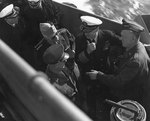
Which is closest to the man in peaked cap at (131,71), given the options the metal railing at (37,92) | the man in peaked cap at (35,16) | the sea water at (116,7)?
the man in peaked cap at (35,16)

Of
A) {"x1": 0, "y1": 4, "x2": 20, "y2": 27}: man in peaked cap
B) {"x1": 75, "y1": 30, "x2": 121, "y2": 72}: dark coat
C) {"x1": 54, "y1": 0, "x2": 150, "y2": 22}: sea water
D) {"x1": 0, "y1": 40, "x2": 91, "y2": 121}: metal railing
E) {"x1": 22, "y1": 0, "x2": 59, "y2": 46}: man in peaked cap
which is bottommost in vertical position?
{"x1": 54, "y1": 0, "x2": 150, "y2": 22}: sea water

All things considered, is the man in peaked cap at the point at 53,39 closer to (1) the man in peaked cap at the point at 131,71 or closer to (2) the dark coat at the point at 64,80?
(2) the dark coat at the point at 64,80

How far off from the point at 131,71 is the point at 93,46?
792 mm

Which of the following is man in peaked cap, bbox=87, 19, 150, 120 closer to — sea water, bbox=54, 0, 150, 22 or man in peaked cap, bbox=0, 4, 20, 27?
man in peaked cap, bbox=0, 4, 20, 27

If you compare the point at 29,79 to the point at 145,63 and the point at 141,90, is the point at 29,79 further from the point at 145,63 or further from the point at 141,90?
the point at 141,90

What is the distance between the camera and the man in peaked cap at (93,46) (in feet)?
12.5

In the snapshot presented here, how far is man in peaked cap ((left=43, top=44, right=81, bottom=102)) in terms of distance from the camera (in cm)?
298

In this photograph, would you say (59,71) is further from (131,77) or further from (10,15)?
(10,15)

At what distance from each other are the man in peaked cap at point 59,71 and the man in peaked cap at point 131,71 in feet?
1.35

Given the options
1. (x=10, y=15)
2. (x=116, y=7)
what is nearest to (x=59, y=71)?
(x=10, y=15)

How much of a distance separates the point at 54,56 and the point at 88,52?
104 cm

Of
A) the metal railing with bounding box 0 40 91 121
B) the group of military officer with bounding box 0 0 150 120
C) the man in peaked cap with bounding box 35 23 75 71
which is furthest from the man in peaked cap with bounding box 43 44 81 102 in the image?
the metal railing with bounding box 0 40 91 121

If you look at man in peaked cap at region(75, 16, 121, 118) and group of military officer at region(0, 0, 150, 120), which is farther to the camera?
man in peaked cap at region(75, 16, 121, 118)

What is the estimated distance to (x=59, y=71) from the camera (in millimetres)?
3066
